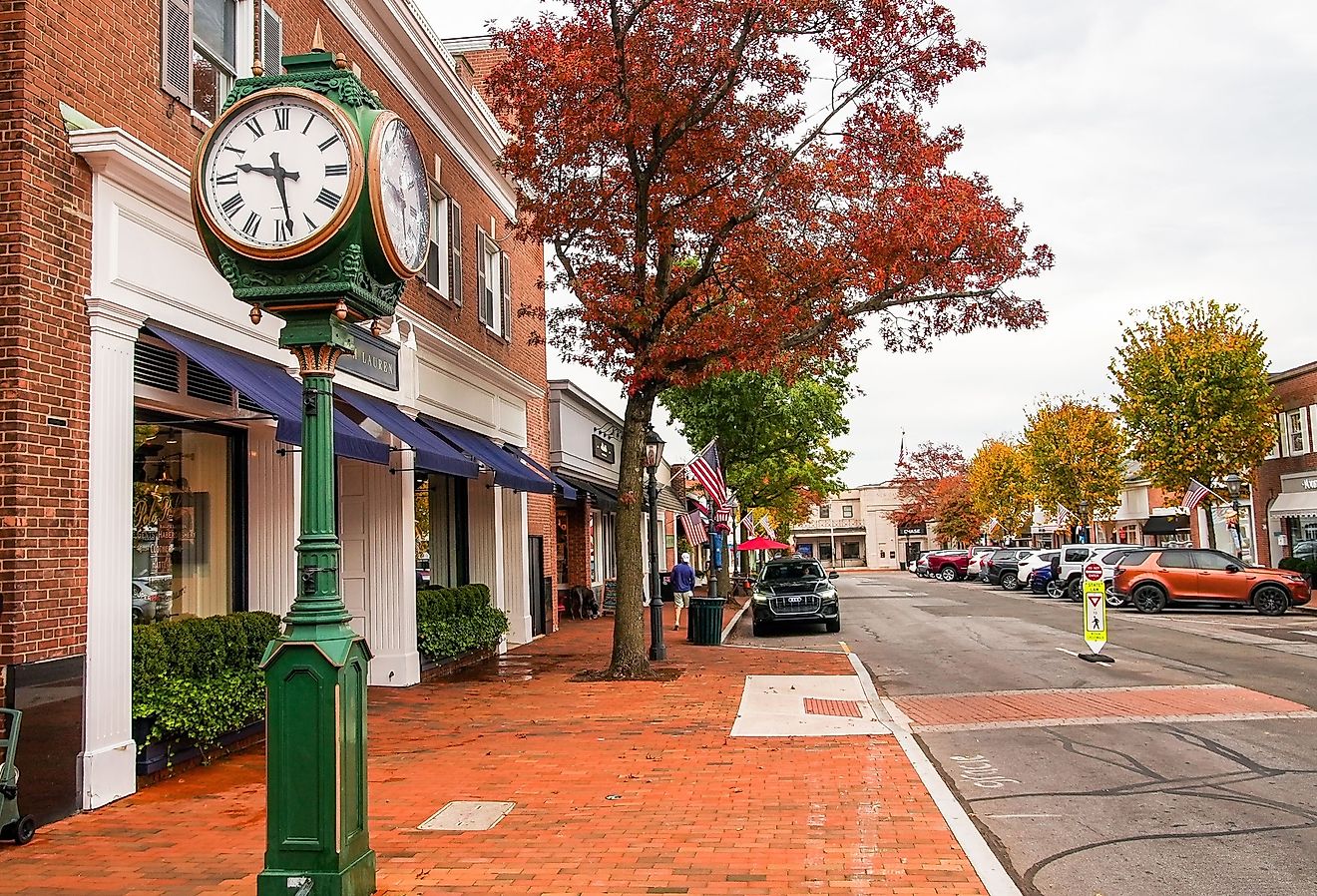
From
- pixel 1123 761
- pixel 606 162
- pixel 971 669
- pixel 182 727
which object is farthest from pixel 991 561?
pixel 182 727

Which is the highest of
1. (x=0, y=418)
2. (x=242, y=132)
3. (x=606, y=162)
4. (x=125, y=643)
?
(x=606, y=162)

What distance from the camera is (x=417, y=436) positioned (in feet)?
42.3

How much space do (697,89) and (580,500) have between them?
15.4m

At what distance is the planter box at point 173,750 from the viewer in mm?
8188

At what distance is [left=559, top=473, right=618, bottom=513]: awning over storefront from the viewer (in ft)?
80.9

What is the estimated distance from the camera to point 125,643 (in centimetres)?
794

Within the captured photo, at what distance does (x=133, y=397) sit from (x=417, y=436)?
4.59m

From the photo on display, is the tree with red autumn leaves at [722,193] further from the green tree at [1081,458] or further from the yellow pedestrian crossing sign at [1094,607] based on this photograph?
the green tree at [1081,458]

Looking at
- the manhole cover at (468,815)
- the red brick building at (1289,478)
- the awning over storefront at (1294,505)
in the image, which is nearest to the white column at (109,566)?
the manhole cover at (468,815)

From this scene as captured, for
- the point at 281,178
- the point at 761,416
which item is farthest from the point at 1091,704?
the point at 761,416

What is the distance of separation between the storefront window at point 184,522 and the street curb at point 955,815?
257 inches

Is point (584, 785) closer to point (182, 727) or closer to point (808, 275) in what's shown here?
point (182, 727)

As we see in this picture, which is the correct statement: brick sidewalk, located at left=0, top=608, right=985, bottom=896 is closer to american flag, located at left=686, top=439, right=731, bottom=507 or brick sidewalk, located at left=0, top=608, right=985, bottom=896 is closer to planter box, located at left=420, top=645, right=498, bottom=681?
planter box, located at left=420, top=645, right=498, bottom=681

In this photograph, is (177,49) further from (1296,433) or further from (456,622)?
(1296,433)
